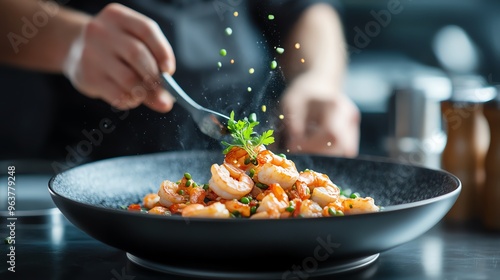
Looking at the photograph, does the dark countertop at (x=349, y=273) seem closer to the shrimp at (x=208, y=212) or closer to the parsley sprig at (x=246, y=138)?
the shrimp at (x=208, y=212)

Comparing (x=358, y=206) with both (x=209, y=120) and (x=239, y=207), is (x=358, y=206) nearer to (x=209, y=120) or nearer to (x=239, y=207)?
(x=239, y=207)

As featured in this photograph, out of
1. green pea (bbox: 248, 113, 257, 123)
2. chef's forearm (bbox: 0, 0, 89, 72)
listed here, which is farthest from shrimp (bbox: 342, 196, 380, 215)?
chef's forearm (bbox: 0, 0, 89, 72)

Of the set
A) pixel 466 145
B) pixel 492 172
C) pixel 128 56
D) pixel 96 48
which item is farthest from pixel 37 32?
pixel 492 172

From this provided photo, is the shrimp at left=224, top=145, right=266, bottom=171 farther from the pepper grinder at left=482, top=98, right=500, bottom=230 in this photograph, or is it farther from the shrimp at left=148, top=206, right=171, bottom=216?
the pepper grinder at left=482, top=98, right=500, bottom=230

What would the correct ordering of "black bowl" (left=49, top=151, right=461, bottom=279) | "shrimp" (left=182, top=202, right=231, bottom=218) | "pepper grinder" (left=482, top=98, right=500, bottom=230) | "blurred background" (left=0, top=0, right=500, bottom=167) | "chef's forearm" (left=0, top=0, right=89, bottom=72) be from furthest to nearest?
"blurred background" (left=0, top=0, right=500, bottom=167) < "chef's forearm" (left=0, top=0, right=89, bottom=72) < "pepper grinder" (left=482, top=98, right=500, bottom=230) < "shrimp" (left=182, top=202, right=231, bottom=218) < "black bowl" (left=49, top=151, right=461, bottom=279)

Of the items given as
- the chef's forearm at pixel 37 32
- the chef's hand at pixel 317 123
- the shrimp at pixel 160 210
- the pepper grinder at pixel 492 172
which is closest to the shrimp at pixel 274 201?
the shrimp at pixel 160 210

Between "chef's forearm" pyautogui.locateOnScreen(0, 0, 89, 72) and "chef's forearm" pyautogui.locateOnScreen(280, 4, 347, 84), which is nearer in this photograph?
"chef's forearm" pyautogui.locateOnScreen(0, 0, 89, 72)
